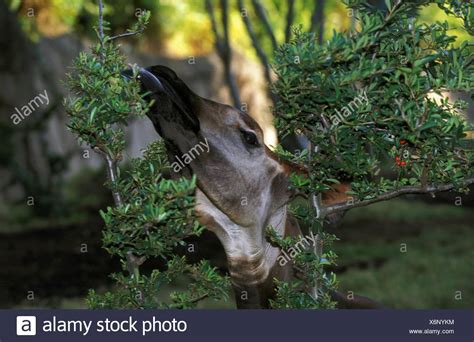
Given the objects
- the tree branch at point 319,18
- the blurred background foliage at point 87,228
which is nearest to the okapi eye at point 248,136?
the blurred background foliage at point 87,228

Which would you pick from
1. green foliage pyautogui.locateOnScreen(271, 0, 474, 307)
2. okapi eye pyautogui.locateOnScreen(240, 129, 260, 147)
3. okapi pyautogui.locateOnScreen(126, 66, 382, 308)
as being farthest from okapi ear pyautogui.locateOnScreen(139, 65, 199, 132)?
green foliage pyautogui.locateOnScreen(271, 0, 474, 307)

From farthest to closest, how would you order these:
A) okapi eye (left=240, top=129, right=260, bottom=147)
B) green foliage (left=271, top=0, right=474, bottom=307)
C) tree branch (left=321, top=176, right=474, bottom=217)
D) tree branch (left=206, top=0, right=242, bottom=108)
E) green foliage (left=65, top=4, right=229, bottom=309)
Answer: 1. tree branch (left=206, top=0, right=242, bottom=108)
2. tree branch (left=321, top=176, right=474, bottom=217)
3. okapi eye (left=240, top=129, right=260, bottom=147)
4. green foliage (left=65, top=4, right=229, bottom=309)
5. green foliage (left=271, top=0, right=474, bottom=307)

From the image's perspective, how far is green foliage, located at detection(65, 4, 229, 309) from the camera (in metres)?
3.36

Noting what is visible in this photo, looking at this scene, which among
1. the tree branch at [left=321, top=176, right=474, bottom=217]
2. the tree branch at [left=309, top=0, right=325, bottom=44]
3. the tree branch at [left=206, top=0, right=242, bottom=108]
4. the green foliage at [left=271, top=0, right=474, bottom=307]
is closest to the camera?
the green foliage at [left=271, top=0, right=474, bottom=307]

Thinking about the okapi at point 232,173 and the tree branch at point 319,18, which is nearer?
the okapi at point 232,173

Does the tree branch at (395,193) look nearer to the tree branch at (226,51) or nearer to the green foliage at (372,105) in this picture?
the green foliage at (372,105)

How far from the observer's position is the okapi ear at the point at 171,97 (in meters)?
3.36

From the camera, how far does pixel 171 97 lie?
11.0ft

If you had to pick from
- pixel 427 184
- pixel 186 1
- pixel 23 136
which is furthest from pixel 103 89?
pixel 186 1

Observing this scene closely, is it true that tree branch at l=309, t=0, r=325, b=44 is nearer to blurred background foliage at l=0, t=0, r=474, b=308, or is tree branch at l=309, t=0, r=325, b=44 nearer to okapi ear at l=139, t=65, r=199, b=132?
blurred background foliage at l=0, t=0, r=474, b=308

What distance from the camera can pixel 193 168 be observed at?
3.43m

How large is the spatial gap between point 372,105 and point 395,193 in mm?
505

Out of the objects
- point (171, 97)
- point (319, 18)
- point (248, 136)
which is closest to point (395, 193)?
point (248, 136)

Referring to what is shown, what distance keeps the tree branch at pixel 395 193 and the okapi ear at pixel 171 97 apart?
83cm
